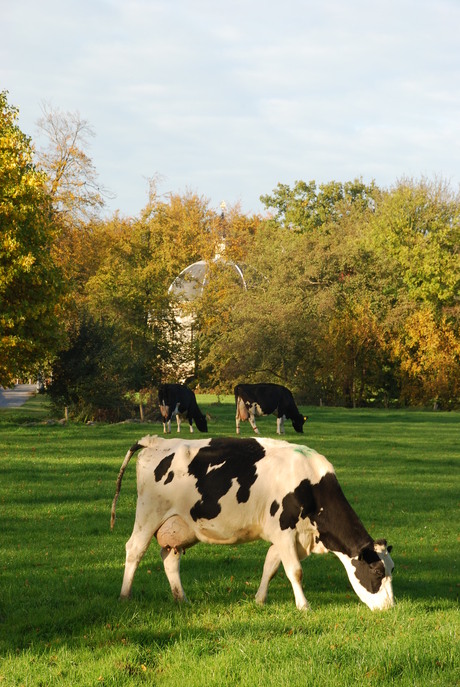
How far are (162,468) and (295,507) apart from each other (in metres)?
1.62

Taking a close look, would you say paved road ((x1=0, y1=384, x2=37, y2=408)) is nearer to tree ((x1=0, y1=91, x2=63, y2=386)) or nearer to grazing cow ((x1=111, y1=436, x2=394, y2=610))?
tree ((x1=0, y1=91, x2=63, y2=386))

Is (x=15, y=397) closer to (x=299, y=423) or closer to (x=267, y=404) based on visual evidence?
(x=267, y=404)

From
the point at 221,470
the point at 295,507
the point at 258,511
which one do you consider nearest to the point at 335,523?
the point at 295,507

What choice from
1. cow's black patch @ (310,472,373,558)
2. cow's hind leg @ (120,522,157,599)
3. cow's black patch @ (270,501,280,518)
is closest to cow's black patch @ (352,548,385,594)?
cow's black patch @ (310,472,373,558)

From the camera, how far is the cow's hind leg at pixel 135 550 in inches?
371

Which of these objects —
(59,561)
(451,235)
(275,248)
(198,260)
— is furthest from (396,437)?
(198,260)

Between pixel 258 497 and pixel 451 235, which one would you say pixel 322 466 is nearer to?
→ pixel 258 497

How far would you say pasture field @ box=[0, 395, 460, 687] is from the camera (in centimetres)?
696

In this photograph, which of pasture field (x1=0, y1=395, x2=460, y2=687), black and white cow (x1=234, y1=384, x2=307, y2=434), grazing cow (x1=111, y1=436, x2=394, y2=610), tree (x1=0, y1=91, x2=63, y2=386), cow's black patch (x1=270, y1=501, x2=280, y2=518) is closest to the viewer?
pasture field (x1=0, y1=395, x2=460, y2=687)

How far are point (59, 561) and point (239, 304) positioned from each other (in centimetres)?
5239

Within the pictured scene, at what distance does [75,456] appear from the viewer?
24.9m

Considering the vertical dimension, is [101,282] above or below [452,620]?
above

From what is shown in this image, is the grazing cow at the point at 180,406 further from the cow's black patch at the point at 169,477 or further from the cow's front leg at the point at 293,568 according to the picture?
the cow's front leg at the point at 293,568

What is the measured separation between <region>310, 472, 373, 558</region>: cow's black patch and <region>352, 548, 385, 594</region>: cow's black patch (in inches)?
4.2
